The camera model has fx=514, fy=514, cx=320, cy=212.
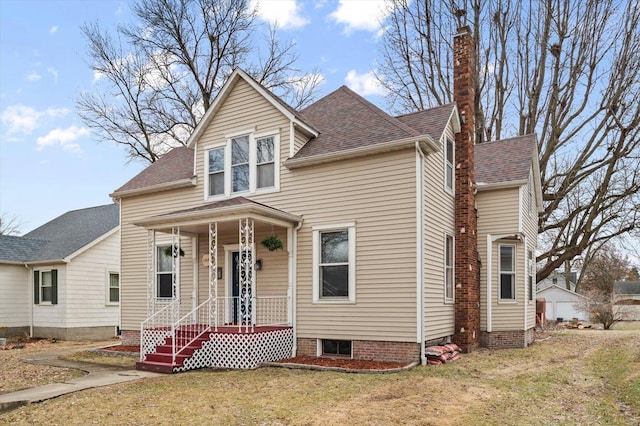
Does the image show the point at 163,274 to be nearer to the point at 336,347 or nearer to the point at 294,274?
the point at 294,274

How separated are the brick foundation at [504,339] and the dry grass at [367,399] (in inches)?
140

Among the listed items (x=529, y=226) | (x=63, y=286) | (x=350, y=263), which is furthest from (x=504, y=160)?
(x=63, y=286)

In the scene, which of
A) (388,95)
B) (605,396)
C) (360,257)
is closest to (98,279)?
(360,257)

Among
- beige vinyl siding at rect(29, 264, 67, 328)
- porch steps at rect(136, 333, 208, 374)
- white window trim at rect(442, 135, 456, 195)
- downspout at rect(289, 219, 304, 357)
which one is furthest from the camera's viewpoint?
beige vinyl siding at rect(29, 264, 67, 328)

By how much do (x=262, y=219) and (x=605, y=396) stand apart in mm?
7316

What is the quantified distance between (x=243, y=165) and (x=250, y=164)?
300 millimetres

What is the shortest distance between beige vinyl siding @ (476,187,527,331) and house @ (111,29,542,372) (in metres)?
0.04

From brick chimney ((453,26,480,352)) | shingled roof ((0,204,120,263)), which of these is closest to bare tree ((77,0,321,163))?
shingled roof ((0,204,120,263))

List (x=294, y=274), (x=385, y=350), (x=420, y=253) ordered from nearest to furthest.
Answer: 1. (x=420, y=253)
2. (x=385, y=350)
3. (x=294, y=274)

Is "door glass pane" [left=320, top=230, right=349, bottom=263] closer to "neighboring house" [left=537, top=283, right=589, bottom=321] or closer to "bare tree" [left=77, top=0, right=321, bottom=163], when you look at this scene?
"bare tree" [left=77, top=0, right=321, bottom=163]

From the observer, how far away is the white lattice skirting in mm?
10938

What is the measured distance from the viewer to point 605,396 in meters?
8.59

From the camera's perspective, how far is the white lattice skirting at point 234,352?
10.9 metres

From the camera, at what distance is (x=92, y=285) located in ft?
66.5
